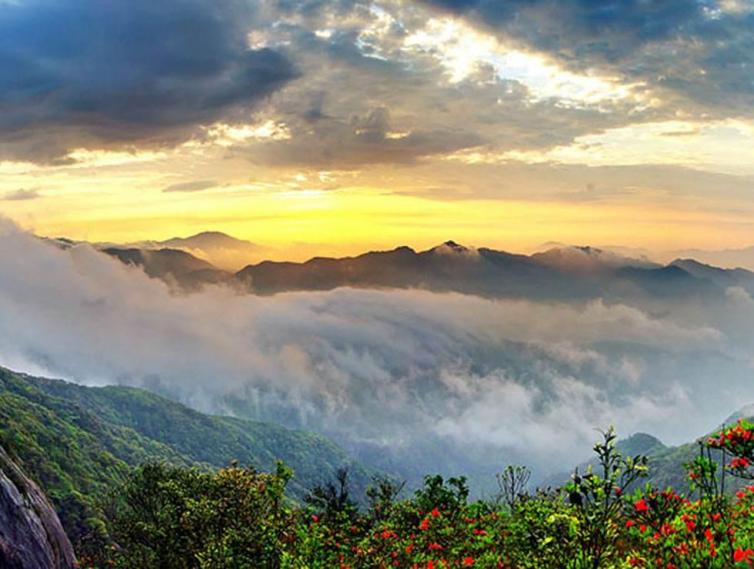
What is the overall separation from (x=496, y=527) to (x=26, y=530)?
29152mm

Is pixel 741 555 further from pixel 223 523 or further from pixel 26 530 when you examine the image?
pixel 26 530

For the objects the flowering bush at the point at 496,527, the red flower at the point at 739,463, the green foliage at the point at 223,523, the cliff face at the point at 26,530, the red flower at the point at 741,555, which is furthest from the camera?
the cliff face at the point at 26,530

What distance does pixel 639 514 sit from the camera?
14789 mm

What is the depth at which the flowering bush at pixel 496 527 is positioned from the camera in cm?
1202

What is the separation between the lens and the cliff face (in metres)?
34.3

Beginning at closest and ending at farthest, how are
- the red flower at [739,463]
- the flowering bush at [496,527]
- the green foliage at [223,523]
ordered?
the flowering bush at [496,527]
the red flower at [739,463]
the green foliage at [223,523]

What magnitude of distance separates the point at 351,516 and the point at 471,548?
1845 cm

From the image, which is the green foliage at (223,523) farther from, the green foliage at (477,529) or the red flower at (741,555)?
the red flower at (741,555)

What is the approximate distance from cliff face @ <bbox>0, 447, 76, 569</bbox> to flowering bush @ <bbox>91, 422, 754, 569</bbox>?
4993 mm

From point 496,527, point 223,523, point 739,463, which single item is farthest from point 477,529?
point 739,463

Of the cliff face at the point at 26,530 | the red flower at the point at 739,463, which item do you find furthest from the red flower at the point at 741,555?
the cliff face at the point at 26,530

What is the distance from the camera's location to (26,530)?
122 feet

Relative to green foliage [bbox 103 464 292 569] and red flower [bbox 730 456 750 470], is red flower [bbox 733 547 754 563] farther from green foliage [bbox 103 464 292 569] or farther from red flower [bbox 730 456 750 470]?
green foliage [bbox 103 464 292 569]

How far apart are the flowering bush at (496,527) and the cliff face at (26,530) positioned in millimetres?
4993
